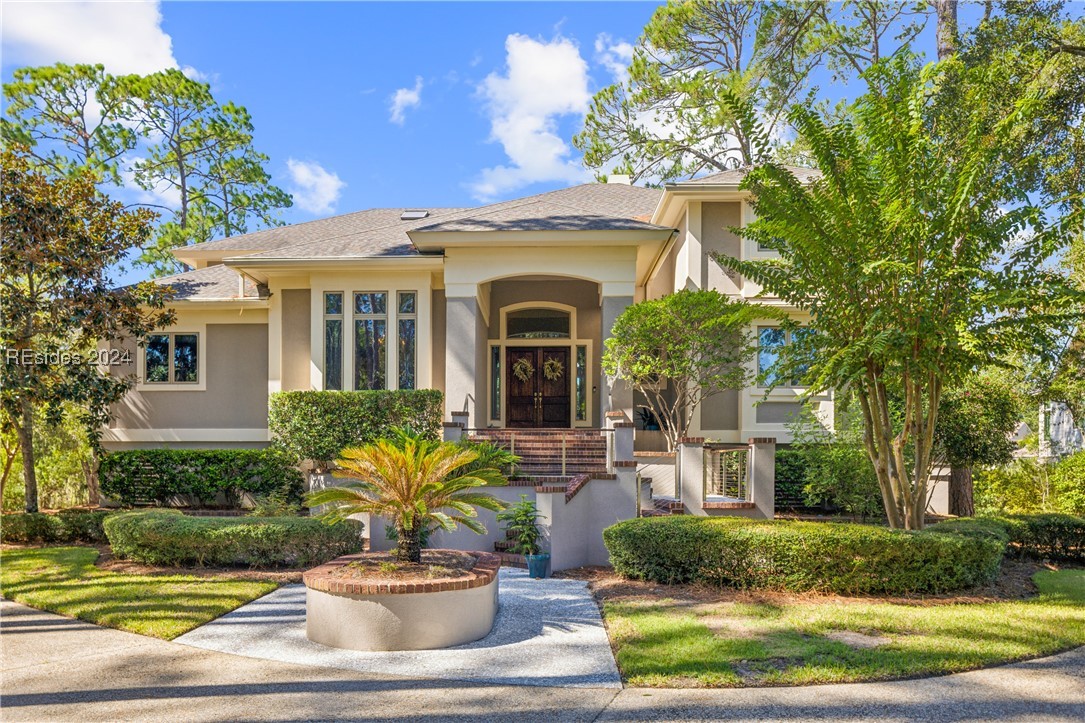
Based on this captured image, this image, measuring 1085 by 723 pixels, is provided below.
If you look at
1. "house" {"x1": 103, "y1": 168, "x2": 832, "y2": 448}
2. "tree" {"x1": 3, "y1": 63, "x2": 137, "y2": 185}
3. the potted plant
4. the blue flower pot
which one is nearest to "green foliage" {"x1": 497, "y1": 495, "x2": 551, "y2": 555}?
the potted plant

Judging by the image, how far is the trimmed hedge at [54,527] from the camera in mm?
12078

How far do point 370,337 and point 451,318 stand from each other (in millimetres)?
1908

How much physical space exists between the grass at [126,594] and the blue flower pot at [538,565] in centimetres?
325

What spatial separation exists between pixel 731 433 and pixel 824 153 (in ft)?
25.5

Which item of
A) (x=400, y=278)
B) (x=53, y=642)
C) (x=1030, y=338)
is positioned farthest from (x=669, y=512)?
(x=53, y=642)

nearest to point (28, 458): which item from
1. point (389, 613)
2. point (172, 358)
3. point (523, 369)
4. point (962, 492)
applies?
point (172, 358)

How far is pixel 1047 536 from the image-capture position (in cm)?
1093

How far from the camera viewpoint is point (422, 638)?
258 inches

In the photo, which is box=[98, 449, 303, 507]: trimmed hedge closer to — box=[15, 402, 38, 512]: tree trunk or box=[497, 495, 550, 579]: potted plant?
box=[15, 402, 38, 512]: tree trunk

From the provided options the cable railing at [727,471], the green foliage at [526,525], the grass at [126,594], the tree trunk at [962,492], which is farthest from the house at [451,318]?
the grass at [126,594]

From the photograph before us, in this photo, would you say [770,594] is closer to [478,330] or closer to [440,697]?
[440,697]

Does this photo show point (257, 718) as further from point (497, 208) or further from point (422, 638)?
point (497, 208)

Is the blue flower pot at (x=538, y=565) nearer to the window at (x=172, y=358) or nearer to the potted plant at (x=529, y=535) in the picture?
the potted plant at (x=529, y=535)

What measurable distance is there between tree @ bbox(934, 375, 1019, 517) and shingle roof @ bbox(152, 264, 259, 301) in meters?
14.2
